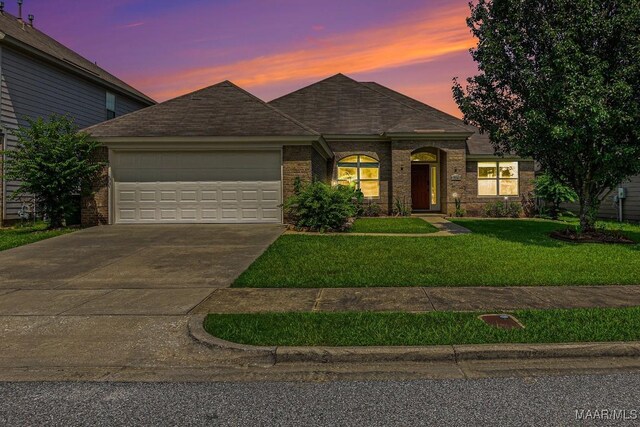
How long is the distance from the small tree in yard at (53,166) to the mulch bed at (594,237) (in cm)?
1598

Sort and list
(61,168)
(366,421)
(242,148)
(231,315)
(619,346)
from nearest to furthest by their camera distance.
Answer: (366,421), (619,346), (231,315), (61,168), (242,148)

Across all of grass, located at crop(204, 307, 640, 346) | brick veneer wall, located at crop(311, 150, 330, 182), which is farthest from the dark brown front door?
grass, located at crop(204, 307, 640, 346)

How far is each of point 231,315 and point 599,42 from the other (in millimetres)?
11913

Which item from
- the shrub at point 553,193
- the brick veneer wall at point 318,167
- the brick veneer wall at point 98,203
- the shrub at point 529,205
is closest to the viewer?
the brick veneer wall at point 98,203

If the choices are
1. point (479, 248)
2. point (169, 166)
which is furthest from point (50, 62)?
point (479, 248)

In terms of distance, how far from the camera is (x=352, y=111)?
2323 centimetres

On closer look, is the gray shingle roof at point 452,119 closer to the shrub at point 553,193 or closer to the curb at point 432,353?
the shrub at point 553,193

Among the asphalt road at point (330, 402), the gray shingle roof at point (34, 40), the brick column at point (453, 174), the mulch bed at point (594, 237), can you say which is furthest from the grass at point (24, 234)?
the brick column at point (453, 174)

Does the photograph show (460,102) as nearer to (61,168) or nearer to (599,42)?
(599,42)

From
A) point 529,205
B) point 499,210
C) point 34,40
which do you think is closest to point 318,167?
point 499,210

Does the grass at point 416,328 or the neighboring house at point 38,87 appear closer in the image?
the grass at point 416,328

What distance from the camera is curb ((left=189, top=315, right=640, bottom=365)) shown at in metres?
4.03

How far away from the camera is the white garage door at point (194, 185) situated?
15.3 metres

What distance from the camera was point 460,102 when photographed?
510 inches
